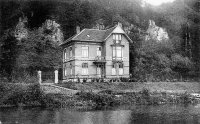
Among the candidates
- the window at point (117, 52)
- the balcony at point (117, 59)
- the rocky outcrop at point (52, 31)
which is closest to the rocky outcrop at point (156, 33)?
the window at point (117, 52)

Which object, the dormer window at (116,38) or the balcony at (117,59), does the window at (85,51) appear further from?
the dormer window at (116,38)

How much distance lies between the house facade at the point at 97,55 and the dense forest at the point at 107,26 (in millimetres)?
6077

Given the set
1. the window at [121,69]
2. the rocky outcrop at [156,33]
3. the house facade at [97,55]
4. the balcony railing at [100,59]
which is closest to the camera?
the house facade at [97,55]

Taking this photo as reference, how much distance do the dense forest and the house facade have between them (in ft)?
19.9

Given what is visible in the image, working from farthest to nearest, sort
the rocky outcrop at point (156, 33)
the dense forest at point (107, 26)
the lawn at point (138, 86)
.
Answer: the rocky outcrop at point (156, 33) < the dense forest at point (107, 26) < the lawn at point (138, 86)

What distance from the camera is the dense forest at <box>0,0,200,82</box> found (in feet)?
193

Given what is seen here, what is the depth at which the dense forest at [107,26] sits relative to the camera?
58.8 meters

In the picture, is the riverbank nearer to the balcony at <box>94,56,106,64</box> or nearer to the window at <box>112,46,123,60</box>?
the balcony at <box>94,56,106,64</box>

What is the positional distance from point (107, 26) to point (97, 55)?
19292 mm

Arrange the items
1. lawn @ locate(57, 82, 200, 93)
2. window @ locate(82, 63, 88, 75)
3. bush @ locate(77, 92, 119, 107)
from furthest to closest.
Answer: window @ locate(82, 63, 88, 75), lawn @ locate(57, 82, 200, 93), bush @ locate(77, 92, 119, 107)

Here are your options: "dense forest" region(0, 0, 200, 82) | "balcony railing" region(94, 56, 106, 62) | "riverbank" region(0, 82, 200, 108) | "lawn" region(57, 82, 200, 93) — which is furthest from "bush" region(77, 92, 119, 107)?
"dense forest" region(0, 0, 200, 82)

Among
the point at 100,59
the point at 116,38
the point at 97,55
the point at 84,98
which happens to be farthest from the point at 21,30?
the point at 84,98

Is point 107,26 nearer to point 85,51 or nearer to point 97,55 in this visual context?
point 97,55

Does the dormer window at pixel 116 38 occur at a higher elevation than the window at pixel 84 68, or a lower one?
higher
